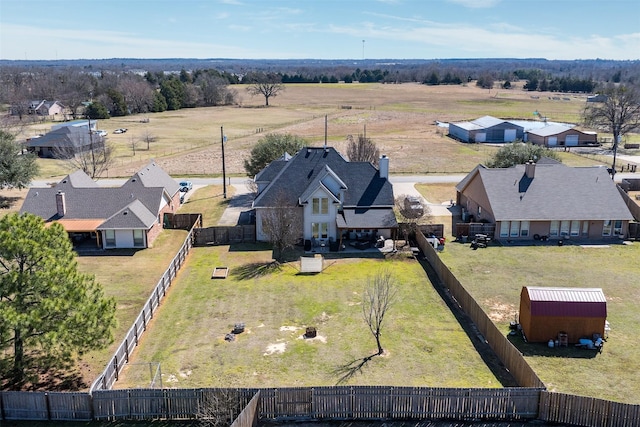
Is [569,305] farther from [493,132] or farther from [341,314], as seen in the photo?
[493,132]

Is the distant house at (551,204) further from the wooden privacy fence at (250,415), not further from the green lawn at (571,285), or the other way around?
the wooden privacy fence at (250,415)

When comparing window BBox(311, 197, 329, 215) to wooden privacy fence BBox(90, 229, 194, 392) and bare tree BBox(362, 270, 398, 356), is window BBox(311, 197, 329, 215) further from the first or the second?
wooden privacy fence BBox(90, 229, 194, 392)

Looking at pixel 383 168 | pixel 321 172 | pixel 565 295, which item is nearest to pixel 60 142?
pixel 321 172

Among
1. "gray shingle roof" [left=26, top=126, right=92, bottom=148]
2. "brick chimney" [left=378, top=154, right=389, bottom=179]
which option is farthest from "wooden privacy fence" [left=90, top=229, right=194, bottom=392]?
"gray shingle roof" [left=26, top=126, right=92, bottom=148]

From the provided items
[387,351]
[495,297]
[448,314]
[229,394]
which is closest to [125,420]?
[229,394]

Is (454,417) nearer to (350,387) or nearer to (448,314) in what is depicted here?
(350,387)

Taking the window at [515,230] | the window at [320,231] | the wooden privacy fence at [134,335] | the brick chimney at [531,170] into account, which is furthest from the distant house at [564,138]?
the wooden privacy fence at [134,335]
